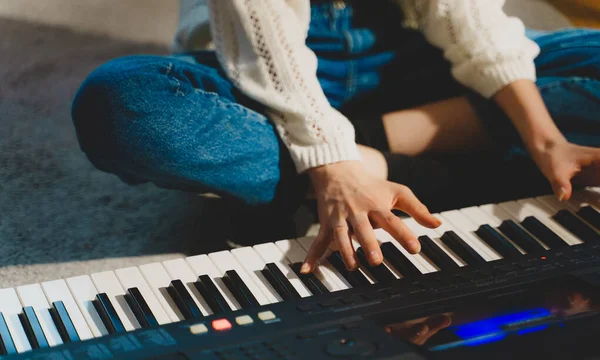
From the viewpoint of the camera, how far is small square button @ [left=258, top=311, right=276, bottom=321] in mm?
768

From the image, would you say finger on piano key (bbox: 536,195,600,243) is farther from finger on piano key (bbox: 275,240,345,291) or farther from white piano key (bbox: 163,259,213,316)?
white piano key (bbox: 163,259,213,316)

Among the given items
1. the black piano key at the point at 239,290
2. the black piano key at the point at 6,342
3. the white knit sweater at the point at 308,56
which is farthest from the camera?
the white knit sweater at the point at 308,56

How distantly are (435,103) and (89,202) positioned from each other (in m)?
0.62

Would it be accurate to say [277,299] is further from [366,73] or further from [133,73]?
[366,73]

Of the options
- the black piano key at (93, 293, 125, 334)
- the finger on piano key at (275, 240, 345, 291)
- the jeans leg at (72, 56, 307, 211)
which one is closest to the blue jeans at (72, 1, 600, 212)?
the jeans leg at (72, 56, 307, 211)

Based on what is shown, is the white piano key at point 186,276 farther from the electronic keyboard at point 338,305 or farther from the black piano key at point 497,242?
the black piano key at point 497,242

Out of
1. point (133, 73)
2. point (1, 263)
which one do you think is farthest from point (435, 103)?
point (1, 263)

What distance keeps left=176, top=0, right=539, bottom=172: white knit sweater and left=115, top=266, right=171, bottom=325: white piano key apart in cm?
30

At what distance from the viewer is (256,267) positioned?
884 millimetres

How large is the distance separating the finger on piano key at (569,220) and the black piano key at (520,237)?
0.21ft

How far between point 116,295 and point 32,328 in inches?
4.0

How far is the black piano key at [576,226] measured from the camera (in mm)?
969

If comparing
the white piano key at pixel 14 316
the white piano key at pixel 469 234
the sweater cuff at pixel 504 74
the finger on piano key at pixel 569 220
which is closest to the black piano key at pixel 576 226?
the finger on piano key at pixel 569 220

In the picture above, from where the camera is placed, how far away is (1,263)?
1138 mm
